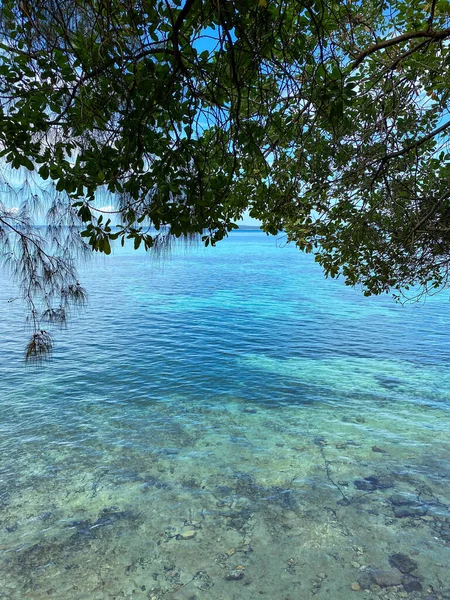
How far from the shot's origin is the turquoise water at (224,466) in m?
5.71

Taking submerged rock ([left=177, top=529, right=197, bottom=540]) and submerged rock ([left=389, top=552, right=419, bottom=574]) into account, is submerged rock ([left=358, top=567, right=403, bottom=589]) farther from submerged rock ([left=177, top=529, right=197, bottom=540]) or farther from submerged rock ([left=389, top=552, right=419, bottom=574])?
submerged rock ([left=177, top=529, right=197, bottom=540])

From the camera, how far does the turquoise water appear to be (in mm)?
5711

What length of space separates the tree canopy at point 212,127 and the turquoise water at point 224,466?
1319mm

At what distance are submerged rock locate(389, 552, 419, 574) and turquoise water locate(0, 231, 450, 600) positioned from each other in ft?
0.26

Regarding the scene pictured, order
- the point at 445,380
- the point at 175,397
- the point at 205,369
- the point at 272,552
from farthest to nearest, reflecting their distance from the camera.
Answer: the point at 205,369
the point at 445,380
the point at 175,397
the point at 272,552

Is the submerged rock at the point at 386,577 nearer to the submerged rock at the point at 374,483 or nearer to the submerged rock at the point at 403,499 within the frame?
the submerged rock at the point at 403,499

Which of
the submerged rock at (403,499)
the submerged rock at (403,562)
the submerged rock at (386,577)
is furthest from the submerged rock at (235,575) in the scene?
the submerged rock at (403,499)

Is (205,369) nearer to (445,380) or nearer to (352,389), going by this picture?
(352,389)

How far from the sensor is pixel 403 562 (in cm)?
586

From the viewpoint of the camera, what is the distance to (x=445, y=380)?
13.2 meters

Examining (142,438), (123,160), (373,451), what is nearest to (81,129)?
(123,160)

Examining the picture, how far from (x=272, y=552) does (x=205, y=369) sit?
840cm

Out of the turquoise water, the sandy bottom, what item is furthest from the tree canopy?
the sandy bottom

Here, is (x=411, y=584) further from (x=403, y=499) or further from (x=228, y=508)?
(x=228, y=508)
